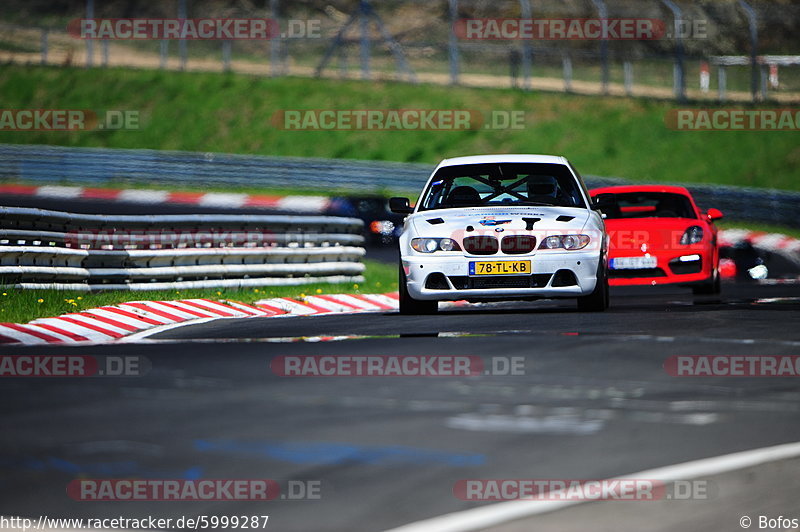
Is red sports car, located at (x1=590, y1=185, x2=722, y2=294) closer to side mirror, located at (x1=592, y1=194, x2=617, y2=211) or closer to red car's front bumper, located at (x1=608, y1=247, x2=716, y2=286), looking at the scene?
red car's front bumper, located at (x1=608, y1=247, x2=716, y2=286)

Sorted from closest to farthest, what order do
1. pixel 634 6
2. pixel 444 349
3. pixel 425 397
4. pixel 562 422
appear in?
pixel 562 422 < pixel 425 397 < pixel 444 349 < pixel 634 6

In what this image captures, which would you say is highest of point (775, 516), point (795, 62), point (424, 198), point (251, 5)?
point (251, 5)

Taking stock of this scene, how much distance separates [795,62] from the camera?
125 feet

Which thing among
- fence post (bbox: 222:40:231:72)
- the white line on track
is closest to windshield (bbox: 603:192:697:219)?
the white line on track

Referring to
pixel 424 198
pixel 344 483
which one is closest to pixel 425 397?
pixel 344 483

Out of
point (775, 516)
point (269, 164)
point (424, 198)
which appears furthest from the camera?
point (269, 164)

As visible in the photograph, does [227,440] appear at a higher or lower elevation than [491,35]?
lower

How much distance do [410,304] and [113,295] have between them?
11.3 ft

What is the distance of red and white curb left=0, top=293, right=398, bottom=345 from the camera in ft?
36.8

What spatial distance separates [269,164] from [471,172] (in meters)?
22.1

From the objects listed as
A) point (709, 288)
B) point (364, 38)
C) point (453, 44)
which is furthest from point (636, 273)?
point (453, 44)

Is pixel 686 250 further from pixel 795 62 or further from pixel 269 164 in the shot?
pixel 795 62

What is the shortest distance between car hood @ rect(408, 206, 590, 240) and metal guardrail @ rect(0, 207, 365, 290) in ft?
11.9

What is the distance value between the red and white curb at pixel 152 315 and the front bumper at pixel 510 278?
7.25ft
